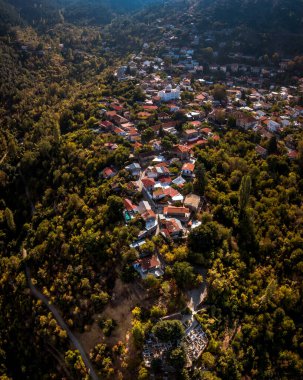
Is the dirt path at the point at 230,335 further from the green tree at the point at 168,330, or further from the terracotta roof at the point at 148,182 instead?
the terracotta roof at the point at 148,182

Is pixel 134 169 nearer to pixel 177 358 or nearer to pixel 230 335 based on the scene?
pixel 230 335

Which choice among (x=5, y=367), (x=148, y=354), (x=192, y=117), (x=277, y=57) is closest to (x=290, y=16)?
(x=277, y=57)

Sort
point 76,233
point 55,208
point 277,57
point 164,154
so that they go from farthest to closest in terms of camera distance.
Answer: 1. point 277,57
2. point 164,154
3. point 55,208
4. point 76,233

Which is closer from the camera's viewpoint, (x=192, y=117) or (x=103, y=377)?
(x=103, y=377)

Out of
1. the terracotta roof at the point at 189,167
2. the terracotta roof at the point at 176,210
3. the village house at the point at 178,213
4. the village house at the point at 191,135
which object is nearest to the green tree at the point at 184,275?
the village house at the point at 178,213

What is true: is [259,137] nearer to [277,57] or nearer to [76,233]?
[76,233]

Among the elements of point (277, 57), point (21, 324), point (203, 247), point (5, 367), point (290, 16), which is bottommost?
point (5, 367)

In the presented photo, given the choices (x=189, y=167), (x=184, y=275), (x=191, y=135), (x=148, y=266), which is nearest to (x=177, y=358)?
(x=184, y=275)

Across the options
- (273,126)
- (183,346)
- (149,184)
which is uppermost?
(149,184)

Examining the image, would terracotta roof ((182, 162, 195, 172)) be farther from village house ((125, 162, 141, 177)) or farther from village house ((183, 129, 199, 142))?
village house ((183, 129, 199, 142))
